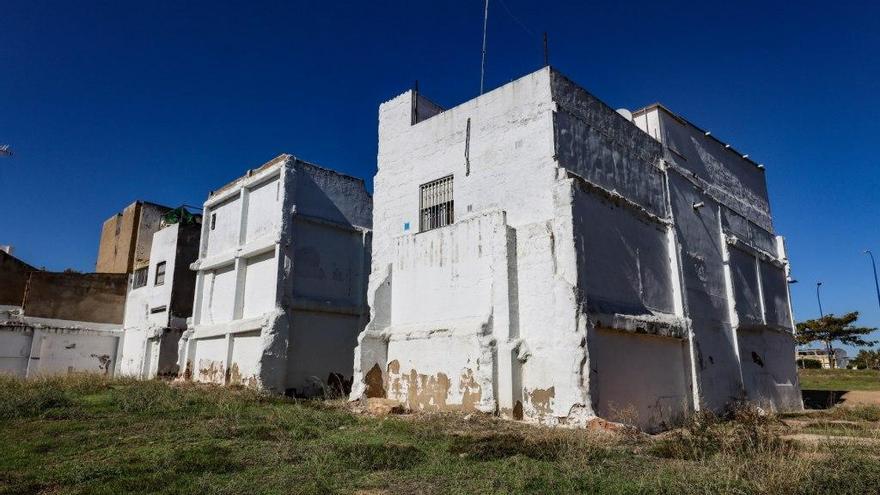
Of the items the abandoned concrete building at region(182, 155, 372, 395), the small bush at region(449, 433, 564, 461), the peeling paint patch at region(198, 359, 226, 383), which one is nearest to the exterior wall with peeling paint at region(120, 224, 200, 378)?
the abandoned concrete building at region(182, 155, 372, 395)

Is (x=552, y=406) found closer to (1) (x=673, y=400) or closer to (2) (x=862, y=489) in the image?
(1) (x=673, y=400)

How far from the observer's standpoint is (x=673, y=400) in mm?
14070

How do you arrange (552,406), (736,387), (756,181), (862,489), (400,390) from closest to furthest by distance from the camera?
(862,489), (552,406), (400,390), (736,387), (756,181)

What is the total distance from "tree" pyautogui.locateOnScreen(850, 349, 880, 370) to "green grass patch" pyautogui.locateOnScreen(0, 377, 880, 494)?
1670 inches

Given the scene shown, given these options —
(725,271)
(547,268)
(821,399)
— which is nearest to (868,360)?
(821,399)

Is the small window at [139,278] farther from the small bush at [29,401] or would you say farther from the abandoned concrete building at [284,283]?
the small bush at [29,401]

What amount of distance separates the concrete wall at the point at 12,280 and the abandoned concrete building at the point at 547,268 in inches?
881

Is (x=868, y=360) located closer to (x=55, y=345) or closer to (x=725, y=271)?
(x=725, y=271)

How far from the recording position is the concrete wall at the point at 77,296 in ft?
83.5

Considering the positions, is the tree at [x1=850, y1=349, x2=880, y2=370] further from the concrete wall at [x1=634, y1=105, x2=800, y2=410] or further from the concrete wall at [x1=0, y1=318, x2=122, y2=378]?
the concrete wall at [x1=0, y1=318, x2=122, y2=378]

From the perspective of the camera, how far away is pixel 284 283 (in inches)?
673

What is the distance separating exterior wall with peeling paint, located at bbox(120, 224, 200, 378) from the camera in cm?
2186

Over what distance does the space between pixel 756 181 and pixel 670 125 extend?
727 cm

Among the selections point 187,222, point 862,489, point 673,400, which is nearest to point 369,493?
point 862,489
